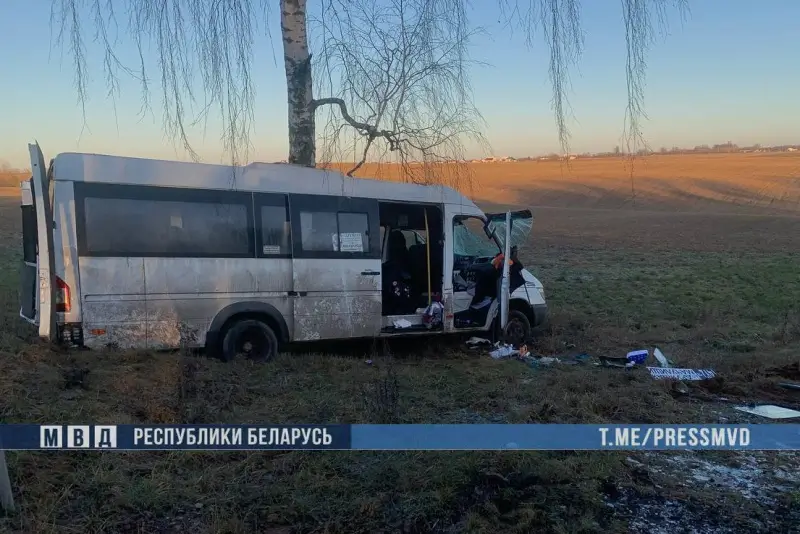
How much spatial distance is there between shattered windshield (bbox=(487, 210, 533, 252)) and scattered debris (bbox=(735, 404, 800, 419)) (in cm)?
399

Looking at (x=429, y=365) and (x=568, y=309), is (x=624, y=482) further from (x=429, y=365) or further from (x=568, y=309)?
(x=568, y=309)

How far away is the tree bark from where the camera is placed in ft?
21.2

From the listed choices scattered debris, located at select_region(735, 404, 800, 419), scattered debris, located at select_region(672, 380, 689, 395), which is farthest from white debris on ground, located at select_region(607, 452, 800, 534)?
scattered debris, located at select_region(672, 380, 689, 395)

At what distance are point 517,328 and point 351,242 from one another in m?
3.28

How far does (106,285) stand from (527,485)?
4.98m

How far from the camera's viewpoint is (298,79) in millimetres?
6688

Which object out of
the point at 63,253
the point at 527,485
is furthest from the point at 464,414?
the point at 63,253

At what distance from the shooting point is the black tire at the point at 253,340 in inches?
301

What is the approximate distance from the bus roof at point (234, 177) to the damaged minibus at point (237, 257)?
0.5 inches

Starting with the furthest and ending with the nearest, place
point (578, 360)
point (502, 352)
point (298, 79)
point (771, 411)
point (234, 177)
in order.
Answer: point (502, 352) → point (578, 360) → point (234, 177) → point (298, 79) → point (771, 411)

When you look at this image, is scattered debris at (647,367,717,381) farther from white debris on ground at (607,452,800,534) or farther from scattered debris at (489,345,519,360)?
white debris on ground at (607,452,800,534)

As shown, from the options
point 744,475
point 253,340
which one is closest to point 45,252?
point 253,340

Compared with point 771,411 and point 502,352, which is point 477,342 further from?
point 771,411
